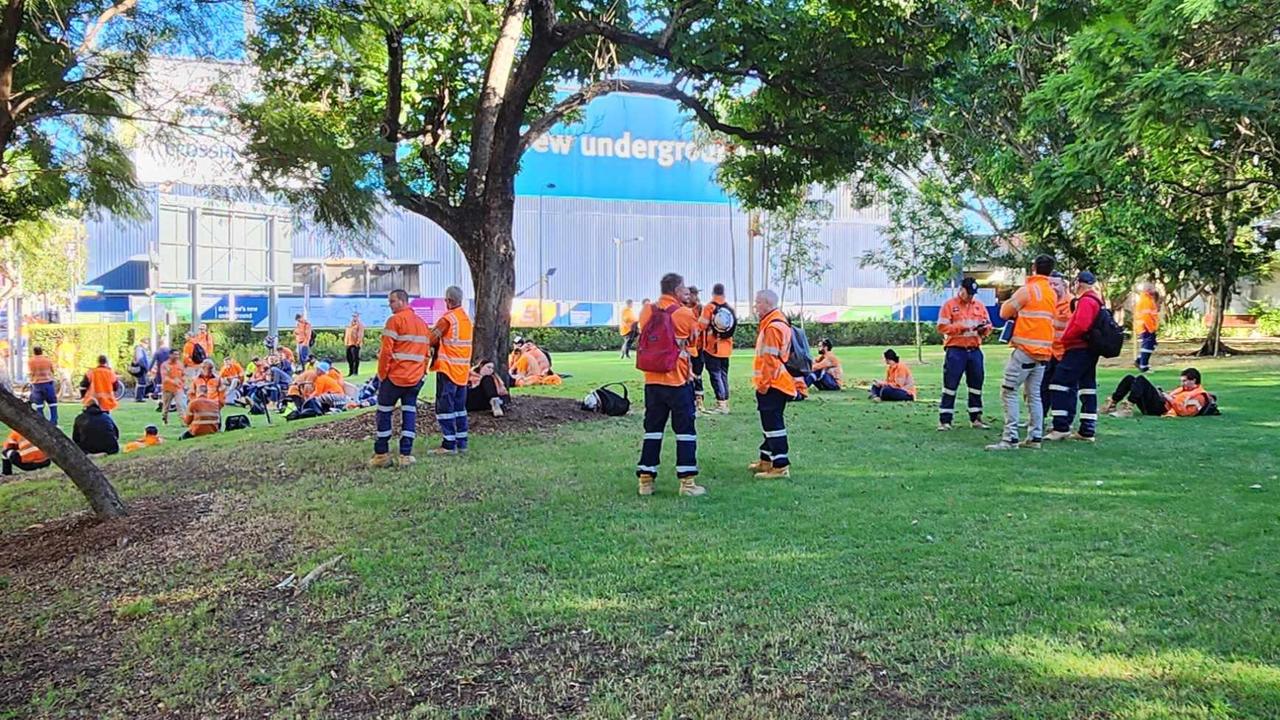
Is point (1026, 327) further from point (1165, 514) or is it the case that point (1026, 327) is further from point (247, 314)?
point (247, 314)

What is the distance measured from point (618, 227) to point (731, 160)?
37.7m

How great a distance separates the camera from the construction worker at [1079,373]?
972 centimetres

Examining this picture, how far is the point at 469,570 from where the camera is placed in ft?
18.6

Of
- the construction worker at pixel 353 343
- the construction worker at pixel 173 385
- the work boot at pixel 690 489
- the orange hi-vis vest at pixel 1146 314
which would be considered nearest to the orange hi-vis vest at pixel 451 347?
the work boot at pixel 690 489

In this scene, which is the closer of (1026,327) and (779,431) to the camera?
(779,431)

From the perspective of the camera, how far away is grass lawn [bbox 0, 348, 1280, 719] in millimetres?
3820

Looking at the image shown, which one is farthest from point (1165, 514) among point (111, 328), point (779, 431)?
Result: point (111, 328)

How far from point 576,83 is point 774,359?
9.05 meters

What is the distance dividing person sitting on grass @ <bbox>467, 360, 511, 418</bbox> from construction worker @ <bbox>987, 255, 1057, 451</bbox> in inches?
246

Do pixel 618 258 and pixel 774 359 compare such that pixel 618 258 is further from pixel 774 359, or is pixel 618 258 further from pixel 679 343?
pixel 679 343

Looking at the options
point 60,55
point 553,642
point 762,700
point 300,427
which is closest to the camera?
point 762,700

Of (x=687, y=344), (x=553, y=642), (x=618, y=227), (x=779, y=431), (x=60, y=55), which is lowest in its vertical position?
(x=553, y=642)

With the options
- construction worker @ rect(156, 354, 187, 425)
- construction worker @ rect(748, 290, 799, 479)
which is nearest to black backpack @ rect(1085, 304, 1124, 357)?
construction worker @ rect(748, 290, 799, 479)

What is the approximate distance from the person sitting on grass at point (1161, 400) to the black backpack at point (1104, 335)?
10.4 ft
